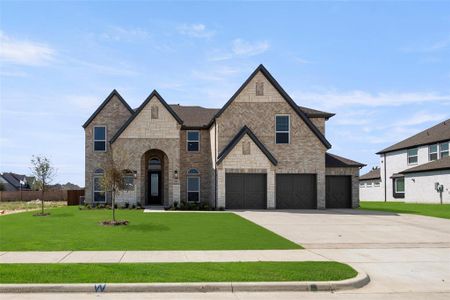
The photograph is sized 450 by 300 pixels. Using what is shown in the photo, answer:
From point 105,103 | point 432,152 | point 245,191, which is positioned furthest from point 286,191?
point 432,152

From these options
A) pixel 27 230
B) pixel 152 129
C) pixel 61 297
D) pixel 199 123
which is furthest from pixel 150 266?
pixel 199 123

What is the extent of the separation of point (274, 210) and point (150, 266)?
70.2 ft

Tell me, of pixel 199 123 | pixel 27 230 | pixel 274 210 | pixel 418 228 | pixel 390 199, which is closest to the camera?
pixel 27 230

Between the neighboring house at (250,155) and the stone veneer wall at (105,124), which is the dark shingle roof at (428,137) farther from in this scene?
the stone veneer wall at (105,124)

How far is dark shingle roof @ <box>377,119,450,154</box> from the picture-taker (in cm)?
4594

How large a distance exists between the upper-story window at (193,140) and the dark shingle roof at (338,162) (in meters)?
10.0

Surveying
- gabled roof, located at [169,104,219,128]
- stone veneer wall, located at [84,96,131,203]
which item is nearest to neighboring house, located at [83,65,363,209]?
stone veneer wall, located at [84,96,131,203]

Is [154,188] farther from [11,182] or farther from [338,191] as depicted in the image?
[11,182]

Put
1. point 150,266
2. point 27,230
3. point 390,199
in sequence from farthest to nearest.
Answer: point 390,199 < point 27,230 < point 150,266

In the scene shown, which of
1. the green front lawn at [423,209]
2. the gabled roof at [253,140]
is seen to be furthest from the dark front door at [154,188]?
the green front lawn at [423,209]

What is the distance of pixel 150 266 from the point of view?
35.2 feet

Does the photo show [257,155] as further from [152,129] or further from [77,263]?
[77,263]

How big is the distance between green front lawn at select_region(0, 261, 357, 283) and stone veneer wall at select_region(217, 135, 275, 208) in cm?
Answer: 2053

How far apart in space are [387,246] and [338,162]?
20496mm
